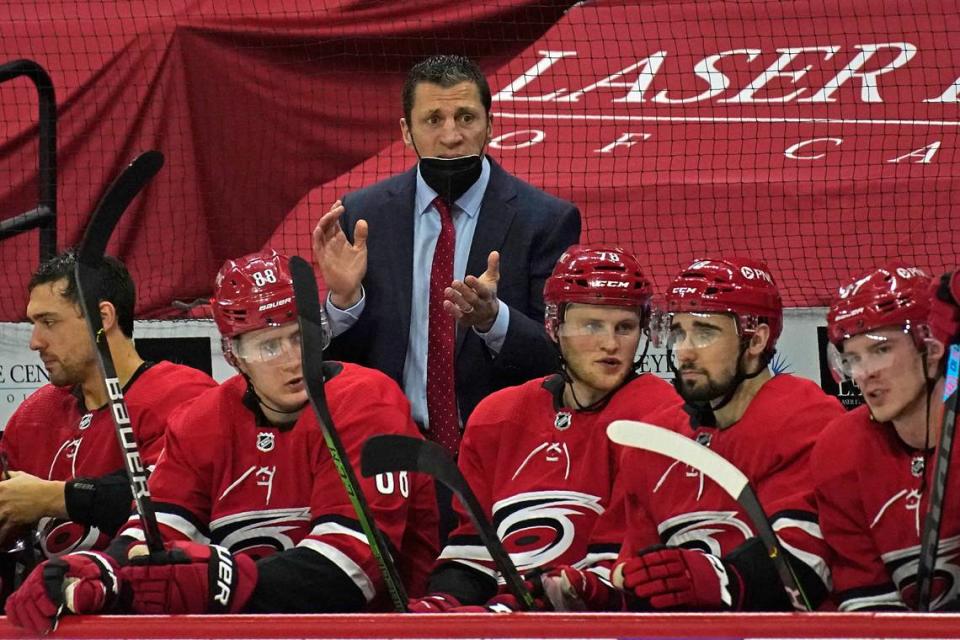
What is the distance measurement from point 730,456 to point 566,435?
0.37 m

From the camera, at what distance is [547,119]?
5508 millimetres

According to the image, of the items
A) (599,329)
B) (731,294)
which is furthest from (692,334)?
(599,329)

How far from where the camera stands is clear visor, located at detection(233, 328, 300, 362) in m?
3.05

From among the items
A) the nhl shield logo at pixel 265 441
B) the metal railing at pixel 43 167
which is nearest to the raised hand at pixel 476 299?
the nhl shield logo at pixel 265 441

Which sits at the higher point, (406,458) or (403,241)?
(403,241)

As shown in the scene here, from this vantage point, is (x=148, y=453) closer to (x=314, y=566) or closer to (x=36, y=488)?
(x=36, y=488)

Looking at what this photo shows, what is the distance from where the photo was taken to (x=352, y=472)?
2.64 metres

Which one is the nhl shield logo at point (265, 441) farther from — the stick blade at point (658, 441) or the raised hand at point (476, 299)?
the stick blade at point (658, 441)

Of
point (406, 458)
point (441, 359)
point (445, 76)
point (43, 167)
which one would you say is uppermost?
point (445, 76)

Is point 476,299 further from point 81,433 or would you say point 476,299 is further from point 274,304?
point 81,433

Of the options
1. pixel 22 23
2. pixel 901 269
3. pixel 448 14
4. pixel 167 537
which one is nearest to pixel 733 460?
pixel 901 269

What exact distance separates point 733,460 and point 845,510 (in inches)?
9.9

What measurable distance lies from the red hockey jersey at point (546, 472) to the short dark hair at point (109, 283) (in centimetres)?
98

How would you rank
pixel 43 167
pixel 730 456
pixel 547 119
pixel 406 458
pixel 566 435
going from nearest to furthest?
pixel 406 458 → pixel 730 456 → pixel 566 435 → pixel 43 167 → pixel 547 119
